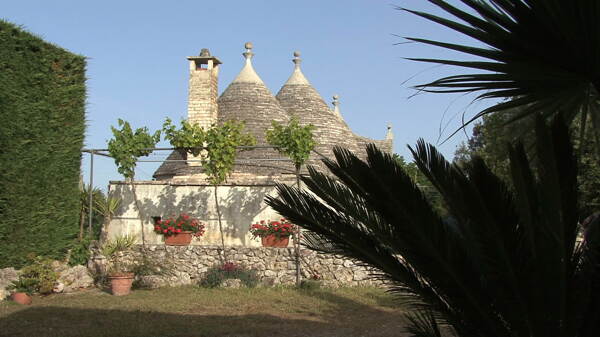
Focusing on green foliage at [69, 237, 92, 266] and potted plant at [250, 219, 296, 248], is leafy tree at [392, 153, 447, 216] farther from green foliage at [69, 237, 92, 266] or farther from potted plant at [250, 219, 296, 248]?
green foliage at [69, 237, 92, 266]

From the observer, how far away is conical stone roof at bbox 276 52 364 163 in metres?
22.5

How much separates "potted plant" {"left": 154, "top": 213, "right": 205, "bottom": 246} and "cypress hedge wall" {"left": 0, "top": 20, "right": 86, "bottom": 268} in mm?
2233

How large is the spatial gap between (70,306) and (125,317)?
185 centimetres

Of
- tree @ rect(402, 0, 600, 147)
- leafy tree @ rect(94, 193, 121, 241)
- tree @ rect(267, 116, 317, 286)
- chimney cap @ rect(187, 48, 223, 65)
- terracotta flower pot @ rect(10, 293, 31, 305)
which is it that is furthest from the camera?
chimney cap @ rect(187, 48, 223, 65)

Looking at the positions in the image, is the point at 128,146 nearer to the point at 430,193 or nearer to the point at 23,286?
the point at 23,286

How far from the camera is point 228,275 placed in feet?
47.1

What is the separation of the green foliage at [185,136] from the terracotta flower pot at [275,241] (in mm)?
2964

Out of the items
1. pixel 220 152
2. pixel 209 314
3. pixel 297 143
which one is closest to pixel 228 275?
pixel 220 152

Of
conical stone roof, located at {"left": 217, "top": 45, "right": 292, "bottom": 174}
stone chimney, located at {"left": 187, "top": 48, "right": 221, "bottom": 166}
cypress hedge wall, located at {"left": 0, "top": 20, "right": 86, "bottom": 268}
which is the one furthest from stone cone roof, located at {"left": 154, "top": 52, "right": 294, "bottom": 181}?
cypress hedge wall, located at {"left": 0, "top": 20, "right": 86, "bottom": 268}

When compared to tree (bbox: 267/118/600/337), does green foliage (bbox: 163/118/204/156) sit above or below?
above

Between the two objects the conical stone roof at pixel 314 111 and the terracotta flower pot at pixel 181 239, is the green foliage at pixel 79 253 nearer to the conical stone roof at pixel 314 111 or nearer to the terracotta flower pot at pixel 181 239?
the terracotta flower pot at pixel 181 239

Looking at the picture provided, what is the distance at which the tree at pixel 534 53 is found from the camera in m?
3.96

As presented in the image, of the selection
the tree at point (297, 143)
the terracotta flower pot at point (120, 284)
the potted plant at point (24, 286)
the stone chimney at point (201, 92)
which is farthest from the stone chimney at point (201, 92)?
the potted plant at point (24, 286)

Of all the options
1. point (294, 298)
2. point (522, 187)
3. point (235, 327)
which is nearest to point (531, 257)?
point (522, 187)
